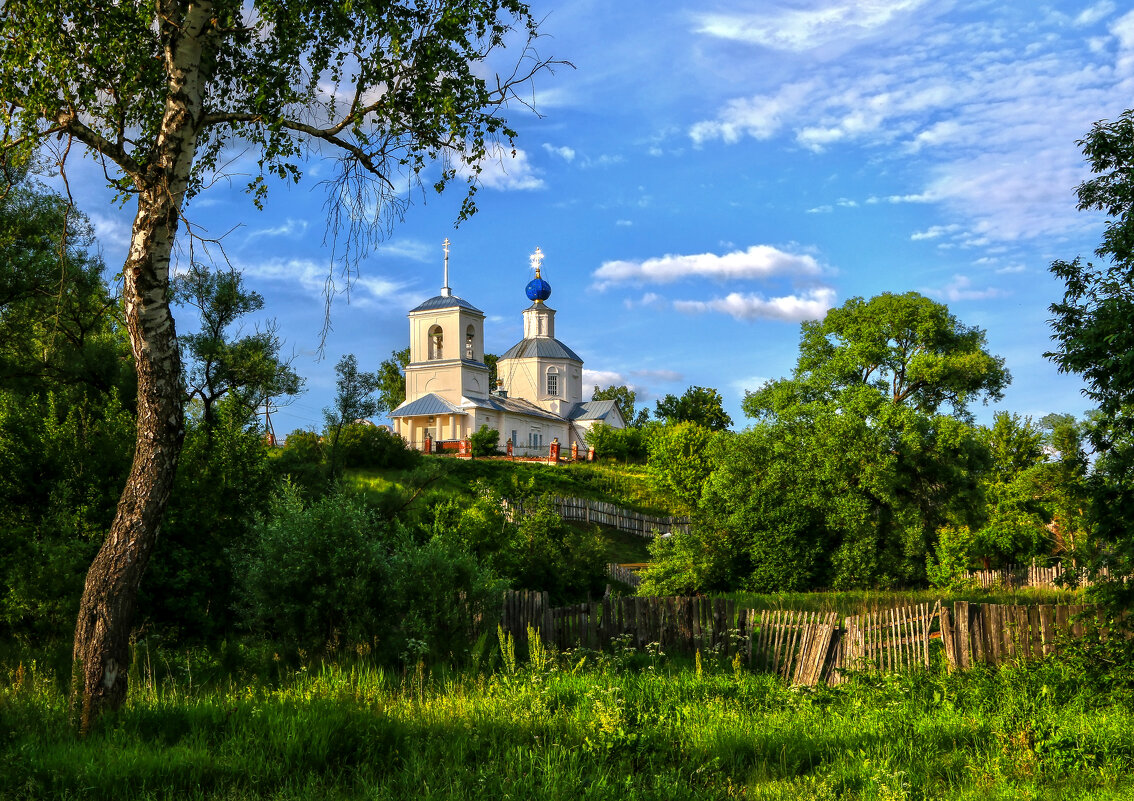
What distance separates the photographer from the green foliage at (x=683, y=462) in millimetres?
47562

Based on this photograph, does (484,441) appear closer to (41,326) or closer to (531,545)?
(531,545)

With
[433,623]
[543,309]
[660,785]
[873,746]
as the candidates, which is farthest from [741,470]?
[543,309]

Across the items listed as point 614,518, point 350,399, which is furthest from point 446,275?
point 350,399

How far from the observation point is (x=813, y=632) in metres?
12.4

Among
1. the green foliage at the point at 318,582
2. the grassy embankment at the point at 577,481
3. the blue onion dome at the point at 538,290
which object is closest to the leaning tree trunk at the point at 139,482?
the green foliage at the point at 318,582

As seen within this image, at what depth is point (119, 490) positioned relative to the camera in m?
12.3

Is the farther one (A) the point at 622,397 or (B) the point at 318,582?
(A) the point at 622,397

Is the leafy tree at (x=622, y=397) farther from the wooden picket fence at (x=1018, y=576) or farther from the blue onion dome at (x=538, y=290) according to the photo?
the wooden picket fence at (x=1018, y=576)

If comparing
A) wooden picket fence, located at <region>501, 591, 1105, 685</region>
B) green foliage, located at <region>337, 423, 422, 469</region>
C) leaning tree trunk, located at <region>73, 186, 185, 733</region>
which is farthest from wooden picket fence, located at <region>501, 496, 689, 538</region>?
leaning tree trunk, located at <region>73, 186, 185, 733</region>

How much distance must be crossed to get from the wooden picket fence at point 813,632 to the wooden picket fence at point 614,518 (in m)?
27.4

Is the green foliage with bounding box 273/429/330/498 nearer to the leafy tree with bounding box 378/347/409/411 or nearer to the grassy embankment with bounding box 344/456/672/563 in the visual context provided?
the grassy embankment with bounding box 344/456/672/563

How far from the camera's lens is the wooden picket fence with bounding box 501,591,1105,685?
471 inches

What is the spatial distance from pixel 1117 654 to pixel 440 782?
8.89 meters

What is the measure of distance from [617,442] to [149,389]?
55057 mm
